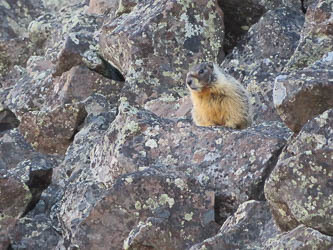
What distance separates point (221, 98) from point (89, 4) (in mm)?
7788

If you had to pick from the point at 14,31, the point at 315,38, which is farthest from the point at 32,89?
the point at 315,38

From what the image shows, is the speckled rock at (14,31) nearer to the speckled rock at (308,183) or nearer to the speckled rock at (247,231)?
the speckled rock at (247,231)

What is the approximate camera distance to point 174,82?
18.7 metres

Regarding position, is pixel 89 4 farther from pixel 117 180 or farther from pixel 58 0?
pixel 117 180

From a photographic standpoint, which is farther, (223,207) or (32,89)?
(32,89)

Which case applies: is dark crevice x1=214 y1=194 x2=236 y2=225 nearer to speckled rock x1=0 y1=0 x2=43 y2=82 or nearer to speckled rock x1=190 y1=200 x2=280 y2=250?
speckled rock x1=190 y1=200 x2=280 y2=250

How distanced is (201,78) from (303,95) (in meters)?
4.38

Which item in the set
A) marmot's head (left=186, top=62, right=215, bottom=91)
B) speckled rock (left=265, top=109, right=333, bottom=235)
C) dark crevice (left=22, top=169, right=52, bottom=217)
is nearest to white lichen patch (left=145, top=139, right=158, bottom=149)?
marmot's head (left=186, top=62, right=215, bottom=91)

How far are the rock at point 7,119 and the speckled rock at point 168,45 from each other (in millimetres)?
2756

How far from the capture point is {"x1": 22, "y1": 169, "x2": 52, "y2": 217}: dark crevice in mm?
15695

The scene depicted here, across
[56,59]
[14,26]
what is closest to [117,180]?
[56,59]

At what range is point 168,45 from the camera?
18844mm

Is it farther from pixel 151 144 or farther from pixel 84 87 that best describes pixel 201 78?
pixel 84 87

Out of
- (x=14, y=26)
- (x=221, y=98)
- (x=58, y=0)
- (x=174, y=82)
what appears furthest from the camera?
(x=58, y=0)
